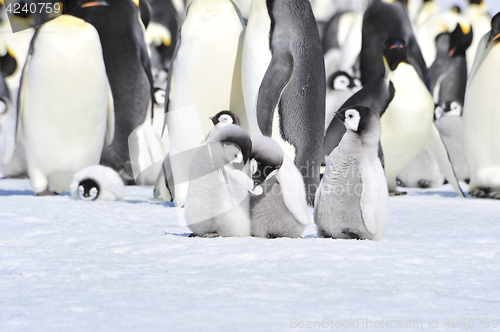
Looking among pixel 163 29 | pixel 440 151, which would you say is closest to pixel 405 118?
pixel 440 151

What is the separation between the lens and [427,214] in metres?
3.46

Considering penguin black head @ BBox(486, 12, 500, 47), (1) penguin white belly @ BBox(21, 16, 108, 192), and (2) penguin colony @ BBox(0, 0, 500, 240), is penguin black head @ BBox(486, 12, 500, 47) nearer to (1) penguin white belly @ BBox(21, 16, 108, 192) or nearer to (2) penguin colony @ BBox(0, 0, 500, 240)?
(2) penguin colony @ BBox(0, 0, 500, 240)

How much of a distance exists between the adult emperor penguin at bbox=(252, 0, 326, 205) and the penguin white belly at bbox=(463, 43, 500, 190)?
161cm

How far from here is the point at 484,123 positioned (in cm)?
469

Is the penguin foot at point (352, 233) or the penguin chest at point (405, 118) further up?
the penguin chest at point (405, 118)

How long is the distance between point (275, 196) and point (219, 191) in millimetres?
212

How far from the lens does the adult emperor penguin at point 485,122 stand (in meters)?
4.64

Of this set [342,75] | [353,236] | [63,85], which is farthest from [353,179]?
[342,75]

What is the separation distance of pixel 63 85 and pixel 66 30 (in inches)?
15.3

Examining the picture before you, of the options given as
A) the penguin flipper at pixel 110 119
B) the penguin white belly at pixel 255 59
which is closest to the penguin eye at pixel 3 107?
the penguin flipper at pixel 110 119

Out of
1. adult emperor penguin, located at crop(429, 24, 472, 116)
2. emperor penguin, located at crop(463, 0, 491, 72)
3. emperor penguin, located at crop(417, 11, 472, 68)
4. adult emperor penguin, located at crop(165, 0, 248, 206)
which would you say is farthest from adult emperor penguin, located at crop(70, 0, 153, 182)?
emperor penguin, located at crop(463, 0, 491, 72)

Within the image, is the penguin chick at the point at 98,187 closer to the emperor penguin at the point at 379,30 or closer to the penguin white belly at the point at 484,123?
the penguin white belly at the point at 484,123

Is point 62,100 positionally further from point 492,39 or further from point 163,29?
point 163,29

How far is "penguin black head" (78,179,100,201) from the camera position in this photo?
405 cm
